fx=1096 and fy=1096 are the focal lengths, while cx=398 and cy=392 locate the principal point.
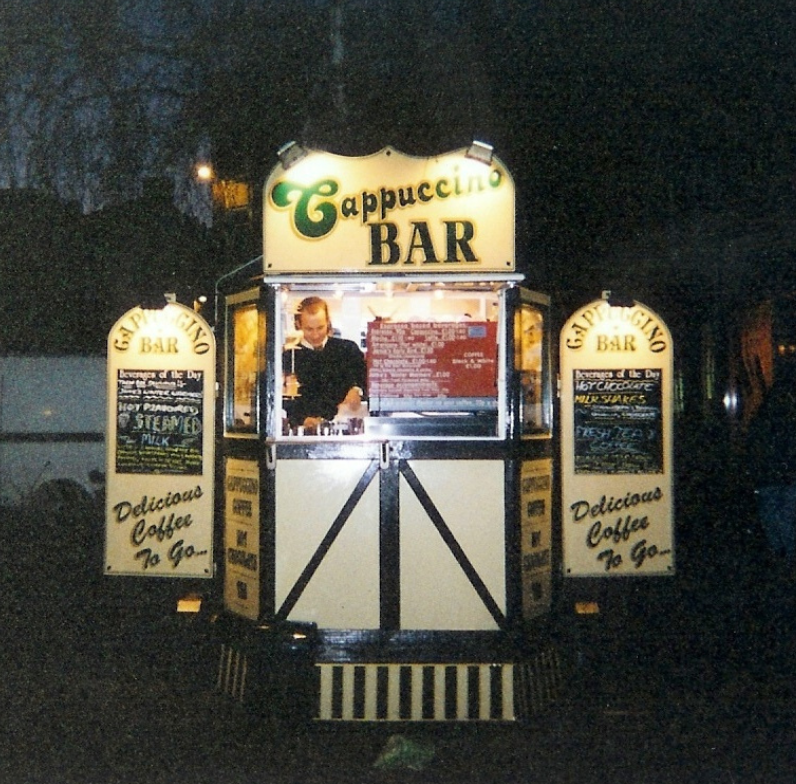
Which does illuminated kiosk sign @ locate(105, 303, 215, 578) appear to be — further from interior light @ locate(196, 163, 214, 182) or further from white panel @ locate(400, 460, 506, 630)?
interior light @ locate(196, 163, 214, 182)

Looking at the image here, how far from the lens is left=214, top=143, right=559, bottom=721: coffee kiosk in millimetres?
6457

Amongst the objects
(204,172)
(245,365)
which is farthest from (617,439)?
(204,172)

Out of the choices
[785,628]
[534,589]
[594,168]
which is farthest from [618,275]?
[534,589]

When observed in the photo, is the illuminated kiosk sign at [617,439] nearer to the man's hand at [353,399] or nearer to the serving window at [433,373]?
the serving window at [433,373]

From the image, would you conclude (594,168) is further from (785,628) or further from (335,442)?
(335,442)

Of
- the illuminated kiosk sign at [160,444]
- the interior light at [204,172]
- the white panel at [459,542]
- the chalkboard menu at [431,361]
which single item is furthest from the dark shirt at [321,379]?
the interior light at [204,172]

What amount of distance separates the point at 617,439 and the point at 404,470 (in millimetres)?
2117

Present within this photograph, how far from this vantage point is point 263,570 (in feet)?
21.9

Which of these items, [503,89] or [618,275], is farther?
[618,275]

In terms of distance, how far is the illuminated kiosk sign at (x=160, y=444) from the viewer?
7848 millimetres

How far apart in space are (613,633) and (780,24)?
20.5ft

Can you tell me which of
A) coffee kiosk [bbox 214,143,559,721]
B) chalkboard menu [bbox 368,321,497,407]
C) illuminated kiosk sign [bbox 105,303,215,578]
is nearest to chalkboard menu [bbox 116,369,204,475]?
illuminated kiosk sign [bbox 105,303,215,578]

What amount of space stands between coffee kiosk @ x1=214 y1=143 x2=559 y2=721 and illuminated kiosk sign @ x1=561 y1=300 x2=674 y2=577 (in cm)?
129

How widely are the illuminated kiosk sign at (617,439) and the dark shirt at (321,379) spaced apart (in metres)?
1.80
